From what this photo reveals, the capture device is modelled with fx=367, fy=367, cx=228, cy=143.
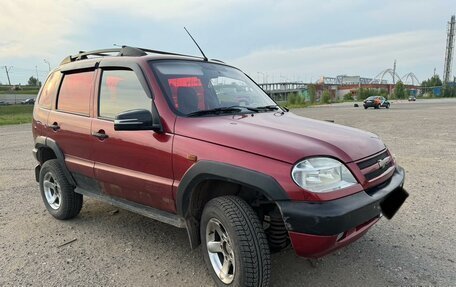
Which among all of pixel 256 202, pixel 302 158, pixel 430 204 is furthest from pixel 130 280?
pixel 430 204

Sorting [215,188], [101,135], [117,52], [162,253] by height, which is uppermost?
[117,52]

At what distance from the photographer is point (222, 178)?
8.60 ft

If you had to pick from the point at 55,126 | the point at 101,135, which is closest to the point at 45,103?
the point at 55,126

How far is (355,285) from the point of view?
2.90m

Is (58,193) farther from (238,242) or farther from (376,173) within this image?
(376,173)

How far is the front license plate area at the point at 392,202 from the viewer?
106 inches

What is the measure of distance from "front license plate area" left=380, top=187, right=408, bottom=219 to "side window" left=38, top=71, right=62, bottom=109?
3.83m

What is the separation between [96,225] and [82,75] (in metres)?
1.72

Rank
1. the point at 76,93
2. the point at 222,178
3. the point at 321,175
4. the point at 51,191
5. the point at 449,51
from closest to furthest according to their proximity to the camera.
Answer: the point at 321,175 → the point at 222,178 → the point at 76,93 → the point at 51,191 → the point at 449,51

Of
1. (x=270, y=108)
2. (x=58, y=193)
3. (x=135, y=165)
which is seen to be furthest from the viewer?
(x=58, y=193)

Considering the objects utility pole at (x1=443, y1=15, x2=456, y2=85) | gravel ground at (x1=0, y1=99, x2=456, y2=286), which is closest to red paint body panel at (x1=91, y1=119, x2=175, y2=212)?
gravel ground at (x1=0, y1=99, x2=456, y2=286)

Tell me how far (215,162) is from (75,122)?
205 centimetres

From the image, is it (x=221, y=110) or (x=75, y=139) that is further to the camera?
(x=75, y=139)

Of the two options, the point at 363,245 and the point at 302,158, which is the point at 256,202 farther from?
the point at 363,245
